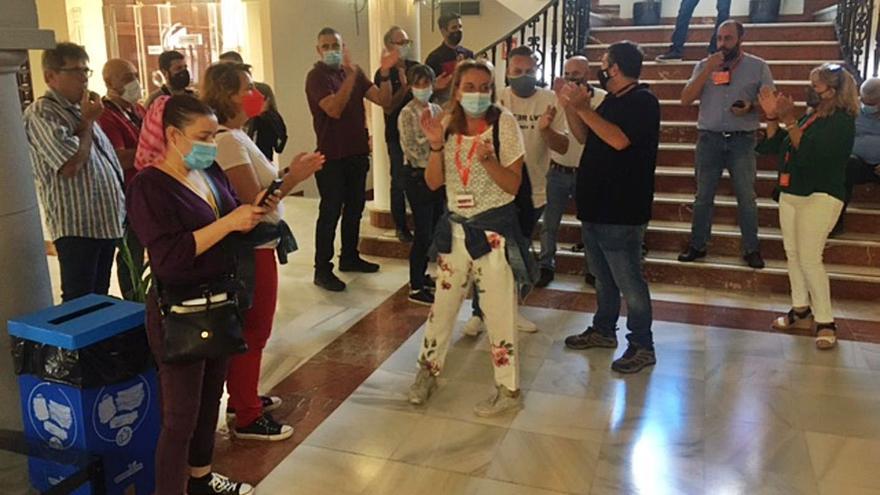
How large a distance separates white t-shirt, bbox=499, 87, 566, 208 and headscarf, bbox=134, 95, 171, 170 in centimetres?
244

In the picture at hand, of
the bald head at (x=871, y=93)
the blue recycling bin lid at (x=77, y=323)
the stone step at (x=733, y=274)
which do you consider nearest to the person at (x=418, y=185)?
the stone step at (x=733, y=274)

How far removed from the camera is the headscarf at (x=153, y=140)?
2098 millimetres

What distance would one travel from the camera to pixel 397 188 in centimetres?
566

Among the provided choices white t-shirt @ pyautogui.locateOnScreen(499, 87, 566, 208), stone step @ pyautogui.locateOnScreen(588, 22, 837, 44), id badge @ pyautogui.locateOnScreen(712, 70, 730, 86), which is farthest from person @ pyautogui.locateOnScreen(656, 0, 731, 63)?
white t-shirt @ pyautogui.locateOnScreen(499, 87, 566, 208)

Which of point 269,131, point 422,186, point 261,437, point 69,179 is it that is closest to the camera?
point 261,437

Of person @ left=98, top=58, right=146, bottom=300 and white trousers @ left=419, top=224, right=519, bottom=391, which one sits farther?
Result: person @ left=98, top=58, right=146, bottom=300

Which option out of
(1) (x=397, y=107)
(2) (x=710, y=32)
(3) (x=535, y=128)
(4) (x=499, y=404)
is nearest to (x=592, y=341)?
(4) (x=499, y=404)

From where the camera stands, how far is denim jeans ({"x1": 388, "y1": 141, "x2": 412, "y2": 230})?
5.59 m

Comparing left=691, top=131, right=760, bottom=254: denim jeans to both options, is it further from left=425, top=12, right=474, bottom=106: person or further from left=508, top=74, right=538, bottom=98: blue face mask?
left=425, top=12, right=474, bottom=106: person

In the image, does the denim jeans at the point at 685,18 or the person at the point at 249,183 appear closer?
the person at the point at 249,183

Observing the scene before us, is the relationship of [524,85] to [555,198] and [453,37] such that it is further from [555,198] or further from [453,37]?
[453,37]

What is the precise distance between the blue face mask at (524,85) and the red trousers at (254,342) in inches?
A: 73.7

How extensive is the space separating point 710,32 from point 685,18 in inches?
34.0

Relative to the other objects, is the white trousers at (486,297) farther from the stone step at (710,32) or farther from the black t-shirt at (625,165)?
the stone step at (710,32)
